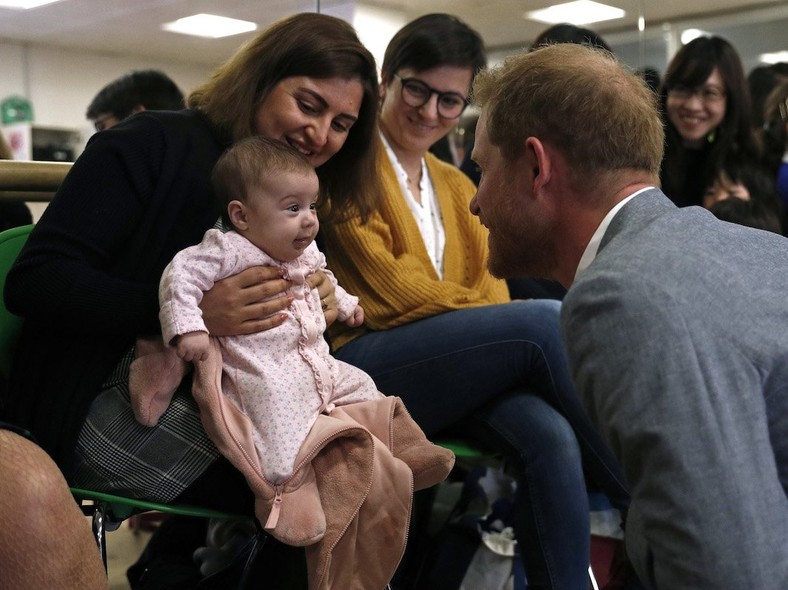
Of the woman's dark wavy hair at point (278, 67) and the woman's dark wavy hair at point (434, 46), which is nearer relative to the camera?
the woman's dark wavy hair at point (278, 67)

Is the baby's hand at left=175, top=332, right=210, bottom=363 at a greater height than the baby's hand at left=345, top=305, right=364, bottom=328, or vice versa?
the baby's hand at left=175, top=332, right=210, bottom=363

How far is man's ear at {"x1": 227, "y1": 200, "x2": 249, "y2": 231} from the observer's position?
1.54 metres

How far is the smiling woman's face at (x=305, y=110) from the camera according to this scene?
1757 mm

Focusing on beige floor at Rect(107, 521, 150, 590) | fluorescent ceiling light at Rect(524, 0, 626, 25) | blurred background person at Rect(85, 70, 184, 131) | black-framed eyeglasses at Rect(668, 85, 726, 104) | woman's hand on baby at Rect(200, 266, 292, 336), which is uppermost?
fluorescent ceiling light at Rect(524, 0, 626, 25)

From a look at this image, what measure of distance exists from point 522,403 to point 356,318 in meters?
0.37

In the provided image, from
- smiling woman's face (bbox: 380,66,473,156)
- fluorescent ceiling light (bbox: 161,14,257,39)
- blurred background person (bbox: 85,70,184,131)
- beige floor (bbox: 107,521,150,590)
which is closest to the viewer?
smiling woman's face (bbox: 380,66,473,156)

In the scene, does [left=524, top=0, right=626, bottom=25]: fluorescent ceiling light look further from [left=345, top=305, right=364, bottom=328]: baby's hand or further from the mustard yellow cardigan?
[left=345, top=305, right=364, bottom=328]: baby's hand

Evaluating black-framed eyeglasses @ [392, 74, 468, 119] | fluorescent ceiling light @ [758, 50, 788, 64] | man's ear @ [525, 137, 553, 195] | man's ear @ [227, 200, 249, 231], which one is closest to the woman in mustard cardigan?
black-framed eyeglasses @ [392, 74, 468, 119]

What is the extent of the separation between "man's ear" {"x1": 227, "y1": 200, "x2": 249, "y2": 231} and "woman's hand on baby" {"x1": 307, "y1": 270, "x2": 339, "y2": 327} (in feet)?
0.62

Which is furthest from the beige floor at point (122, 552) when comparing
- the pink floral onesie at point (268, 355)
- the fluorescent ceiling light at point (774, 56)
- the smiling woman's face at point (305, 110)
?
the fluorescent ceiling light at point (774, 56)

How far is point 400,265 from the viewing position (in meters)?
2.04

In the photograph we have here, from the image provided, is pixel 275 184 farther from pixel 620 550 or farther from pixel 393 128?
pixel 620 550

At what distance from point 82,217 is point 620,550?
5.26ft

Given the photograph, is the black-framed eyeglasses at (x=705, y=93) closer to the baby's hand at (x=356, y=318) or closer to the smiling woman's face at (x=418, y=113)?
the smiling woman's face at (x=418, y=113)
